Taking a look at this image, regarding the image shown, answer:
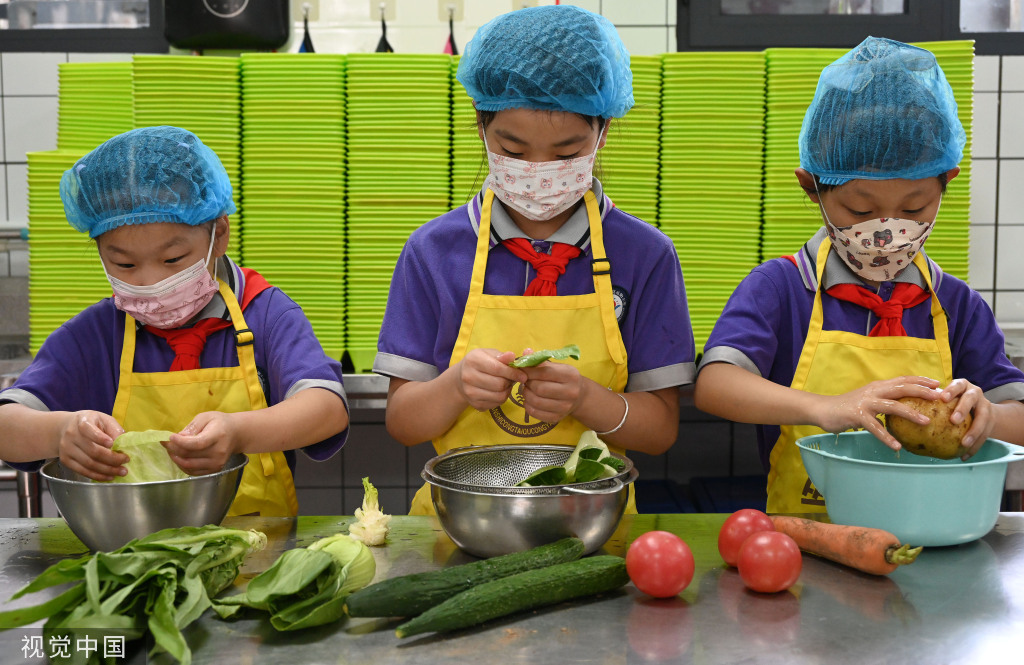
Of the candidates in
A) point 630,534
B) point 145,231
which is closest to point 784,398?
point 630,534

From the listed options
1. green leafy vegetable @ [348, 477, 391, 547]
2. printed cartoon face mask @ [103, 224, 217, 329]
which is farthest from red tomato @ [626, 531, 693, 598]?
printed cartoon face mask @ [103, 224, 217, 329]

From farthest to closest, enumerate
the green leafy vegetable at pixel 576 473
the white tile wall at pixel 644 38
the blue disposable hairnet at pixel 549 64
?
the white tile wall at pixel 644 38 → the blue disposable hairnet at pixel 549 64 → the green leafy vegetable at pixel 576 473

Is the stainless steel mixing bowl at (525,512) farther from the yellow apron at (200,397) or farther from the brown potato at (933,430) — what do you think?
the yellow apron at (200,397)

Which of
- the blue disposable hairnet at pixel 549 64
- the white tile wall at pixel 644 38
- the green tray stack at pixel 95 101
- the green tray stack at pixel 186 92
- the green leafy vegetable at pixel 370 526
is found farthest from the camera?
the white tile wall at pixel 644 38

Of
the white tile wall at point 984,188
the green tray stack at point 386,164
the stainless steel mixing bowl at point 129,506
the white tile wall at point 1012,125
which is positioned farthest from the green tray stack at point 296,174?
the white tile wall at point 1012,125

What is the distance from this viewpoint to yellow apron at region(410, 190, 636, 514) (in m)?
1.64

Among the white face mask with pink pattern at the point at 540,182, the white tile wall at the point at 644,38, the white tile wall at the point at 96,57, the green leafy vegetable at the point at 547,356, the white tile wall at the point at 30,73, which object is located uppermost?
the white tile wall at the point at 644,38

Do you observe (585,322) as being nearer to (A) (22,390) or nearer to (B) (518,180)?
(B) (518,180)

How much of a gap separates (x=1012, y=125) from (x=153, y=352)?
3.35m

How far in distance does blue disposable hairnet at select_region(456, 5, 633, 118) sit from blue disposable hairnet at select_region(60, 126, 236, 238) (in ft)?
1.80

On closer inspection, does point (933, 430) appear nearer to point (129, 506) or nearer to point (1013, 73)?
point (129, 506)

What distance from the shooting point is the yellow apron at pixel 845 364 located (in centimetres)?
167

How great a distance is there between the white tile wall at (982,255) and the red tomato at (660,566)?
295 cm

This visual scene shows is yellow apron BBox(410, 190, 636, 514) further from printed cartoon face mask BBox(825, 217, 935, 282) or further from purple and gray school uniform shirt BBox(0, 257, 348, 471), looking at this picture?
printed cartoon face mask BBox(825, 217, 935, 282)
